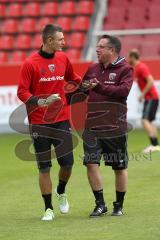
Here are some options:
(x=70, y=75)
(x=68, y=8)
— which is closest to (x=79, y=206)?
(x=70, y=75)

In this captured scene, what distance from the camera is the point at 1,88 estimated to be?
20.4m

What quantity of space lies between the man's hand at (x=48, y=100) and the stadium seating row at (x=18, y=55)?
14.3 m

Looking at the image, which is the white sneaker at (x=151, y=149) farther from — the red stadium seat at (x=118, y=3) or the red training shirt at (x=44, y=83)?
the red stadium seat at (x=118, y=3)

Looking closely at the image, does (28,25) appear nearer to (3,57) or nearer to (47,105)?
(3,57)

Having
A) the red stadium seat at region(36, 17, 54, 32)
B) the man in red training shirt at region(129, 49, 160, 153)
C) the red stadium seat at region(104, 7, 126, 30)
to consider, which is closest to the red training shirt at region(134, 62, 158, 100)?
the man in red training shirt at region(129, 49, 160, 153)

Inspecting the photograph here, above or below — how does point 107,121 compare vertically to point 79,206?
above

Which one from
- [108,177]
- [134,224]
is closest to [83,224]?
[134,224]

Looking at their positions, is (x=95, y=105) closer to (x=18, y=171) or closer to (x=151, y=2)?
(x=18, y=171)

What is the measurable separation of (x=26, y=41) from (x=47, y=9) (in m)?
1.31

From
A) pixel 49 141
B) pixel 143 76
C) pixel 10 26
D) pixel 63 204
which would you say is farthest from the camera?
pixel 10 26

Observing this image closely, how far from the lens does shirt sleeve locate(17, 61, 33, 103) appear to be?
30.8ft

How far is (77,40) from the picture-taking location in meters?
24.0

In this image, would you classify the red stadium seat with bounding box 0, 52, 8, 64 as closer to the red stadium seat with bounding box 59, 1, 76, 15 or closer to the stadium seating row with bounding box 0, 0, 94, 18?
the stadium seating row with bounding box 0, 0, 94, 18

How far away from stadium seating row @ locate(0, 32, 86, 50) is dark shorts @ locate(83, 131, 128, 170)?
14.5m
